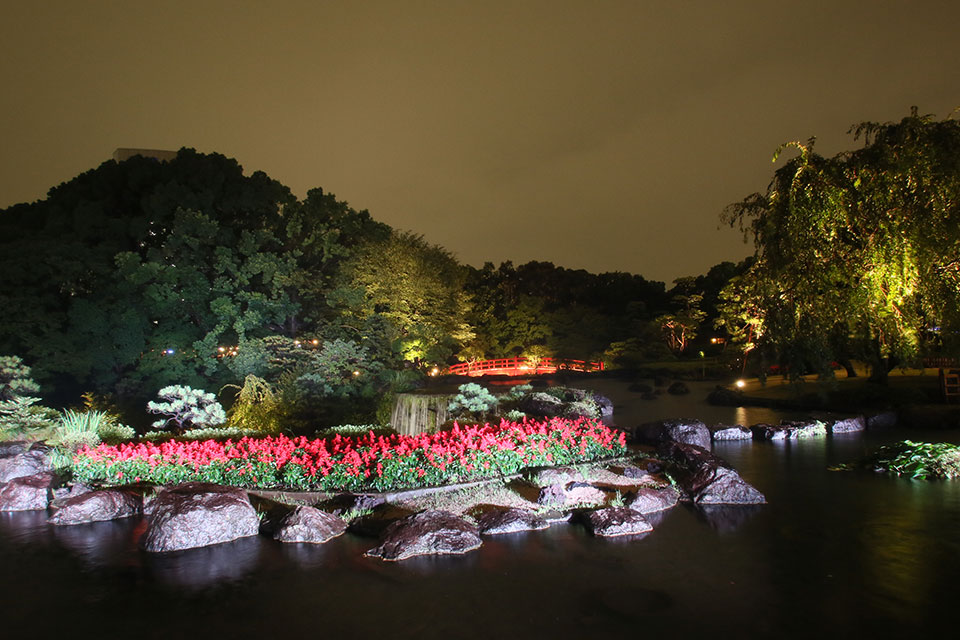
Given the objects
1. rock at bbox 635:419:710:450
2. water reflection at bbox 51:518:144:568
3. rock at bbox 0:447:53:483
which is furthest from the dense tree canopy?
rock at bbox 635:419:710:450

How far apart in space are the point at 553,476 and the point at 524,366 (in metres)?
28.1

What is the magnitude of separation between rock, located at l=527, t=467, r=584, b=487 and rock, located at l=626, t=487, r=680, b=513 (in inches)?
46.3

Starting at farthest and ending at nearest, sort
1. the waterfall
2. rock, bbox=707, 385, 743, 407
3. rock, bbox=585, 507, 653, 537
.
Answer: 1. rock, bbox=707, 385, 743, 407
2. the waterfall
3. rock, bbox=585, 507, 653, 537

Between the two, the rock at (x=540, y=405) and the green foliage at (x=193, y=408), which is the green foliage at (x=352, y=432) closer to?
the green foliage at (x=193, y=408)

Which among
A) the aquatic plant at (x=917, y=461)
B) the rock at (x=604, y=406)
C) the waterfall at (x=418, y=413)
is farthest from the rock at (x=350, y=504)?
the rock at (x=604, y=406)

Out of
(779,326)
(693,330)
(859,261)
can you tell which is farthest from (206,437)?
(693,330)

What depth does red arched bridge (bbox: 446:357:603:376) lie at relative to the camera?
119ft

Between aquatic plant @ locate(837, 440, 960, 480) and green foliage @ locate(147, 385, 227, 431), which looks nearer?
aquatic plant @ locate(837, 440, 960, 480)

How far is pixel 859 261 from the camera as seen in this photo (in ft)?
31.7

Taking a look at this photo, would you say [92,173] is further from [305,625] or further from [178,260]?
[305,625]

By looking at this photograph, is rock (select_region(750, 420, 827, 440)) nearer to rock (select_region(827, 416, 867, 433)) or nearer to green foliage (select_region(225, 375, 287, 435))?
rock (select_region(827, 416, 867, 433))

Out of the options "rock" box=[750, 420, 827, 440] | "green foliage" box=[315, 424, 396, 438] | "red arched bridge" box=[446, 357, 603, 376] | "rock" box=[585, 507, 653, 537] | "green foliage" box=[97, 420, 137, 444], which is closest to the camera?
"rock" box=[585, 507, 653, 537]

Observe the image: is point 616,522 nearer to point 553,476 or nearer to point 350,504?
point 553,476

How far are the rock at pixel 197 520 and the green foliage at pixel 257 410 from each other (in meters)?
8.78
